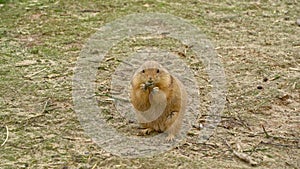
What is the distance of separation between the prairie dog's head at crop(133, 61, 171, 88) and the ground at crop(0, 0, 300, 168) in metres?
0.37

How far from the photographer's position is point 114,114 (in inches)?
150

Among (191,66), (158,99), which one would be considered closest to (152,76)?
(158,99)

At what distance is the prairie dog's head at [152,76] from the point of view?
3.32 metres

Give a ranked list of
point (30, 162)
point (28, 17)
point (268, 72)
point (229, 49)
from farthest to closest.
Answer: point (28, 17) → point (229, 49) → point (268, 72) → point (30, 162)

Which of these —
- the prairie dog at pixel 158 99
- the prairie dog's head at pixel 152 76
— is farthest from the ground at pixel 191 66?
the prairie dog's head at pixel 152 76

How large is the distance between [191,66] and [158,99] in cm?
140

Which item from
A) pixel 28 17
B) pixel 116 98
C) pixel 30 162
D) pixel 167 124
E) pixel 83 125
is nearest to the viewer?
pixel 30 162

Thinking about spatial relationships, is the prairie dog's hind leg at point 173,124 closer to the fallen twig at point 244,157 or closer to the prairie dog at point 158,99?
the prairie dog at point 158,99

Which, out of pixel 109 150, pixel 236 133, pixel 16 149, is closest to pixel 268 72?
pixel 236 133

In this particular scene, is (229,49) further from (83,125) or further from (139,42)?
(83,125)

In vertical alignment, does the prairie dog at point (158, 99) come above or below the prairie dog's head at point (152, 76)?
below

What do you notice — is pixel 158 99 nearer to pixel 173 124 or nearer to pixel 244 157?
pixel 173 124

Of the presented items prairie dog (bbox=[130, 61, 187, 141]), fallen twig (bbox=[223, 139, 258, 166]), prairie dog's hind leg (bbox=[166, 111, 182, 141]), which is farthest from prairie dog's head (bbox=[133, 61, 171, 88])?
fallen twig (bbox=[223, 139, 258, 166])

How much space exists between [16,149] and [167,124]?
2.74ft
